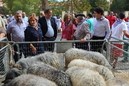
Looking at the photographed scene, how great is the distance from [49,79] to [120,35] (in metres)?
5.44

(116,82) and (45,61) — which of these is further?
(45,61)

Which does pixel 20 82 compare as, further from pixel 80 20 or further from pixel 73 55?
pixel 80 20

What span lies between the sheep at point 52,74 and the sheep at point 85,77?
0.14 m

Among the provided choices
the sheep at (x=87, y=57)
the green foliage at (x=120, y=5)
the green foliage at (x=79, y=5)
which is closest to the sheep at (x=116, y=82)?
the sheep at (x=87, y=57)

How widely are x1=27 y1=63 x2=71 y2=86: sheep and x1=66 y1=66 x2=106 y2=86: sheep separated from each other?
135mm

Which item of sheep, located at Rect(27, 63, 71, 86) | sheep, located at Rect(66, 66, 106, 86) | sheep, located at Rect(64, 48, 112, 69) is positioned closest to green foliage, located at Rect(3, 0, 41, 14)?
sheep, located at Rect(64, 48, 112, 69)

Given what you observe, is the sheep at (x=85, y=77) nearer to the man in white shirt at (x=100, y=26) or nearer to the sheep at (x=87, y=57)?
the sheep at (x=87, y=57)

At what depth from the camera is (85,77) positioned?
21.2 ft

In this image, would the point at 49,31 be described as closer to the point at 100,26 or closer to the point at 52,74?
the point at 100,26

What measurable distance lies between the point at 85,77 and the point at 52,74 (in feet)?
1.92

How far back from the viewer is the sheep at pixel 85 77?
20.8ft

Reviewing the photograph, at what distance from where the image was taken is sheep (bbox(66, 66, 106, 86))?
20.8 feet

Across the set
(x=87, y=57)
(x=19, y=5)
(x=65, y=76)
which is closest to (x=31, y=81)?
(x=65, y=76)

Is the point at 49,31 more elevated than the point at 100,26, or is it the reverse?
the point at 100,26
